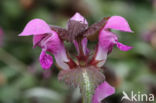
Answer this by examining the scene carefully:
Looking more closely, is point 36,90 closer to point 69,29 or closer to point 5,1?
point 69,29

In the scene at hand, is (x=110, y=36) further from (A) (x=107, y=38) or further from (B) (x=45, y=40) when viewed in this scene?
(B) (x=45, y=40)

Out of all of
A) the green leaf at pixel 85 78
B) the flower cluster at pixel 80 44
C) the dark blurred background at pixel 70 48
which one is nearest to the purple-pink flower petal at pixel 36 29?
the flower cluster at pixel 80 44

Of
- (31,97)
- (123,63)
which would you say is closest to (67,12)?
(123,63)

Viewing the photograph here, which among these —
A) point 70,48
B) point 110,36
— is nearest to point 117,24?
point 110,36

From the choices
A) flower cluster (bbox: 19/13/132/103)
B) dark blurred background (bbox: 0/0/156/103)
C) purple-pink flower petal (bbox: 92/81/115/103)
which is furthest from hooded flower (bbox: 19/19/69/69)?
dark blurred background (bbox: 0/0/156/103)

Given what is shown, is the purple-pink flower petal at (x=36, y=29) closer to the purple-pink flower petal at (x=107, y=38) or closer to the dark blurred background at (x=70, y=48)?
the purple-pink flower petal at (x=107, y=38)

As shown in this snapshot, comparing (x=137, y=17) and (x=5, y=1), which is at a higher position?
(x=5, y=1)
